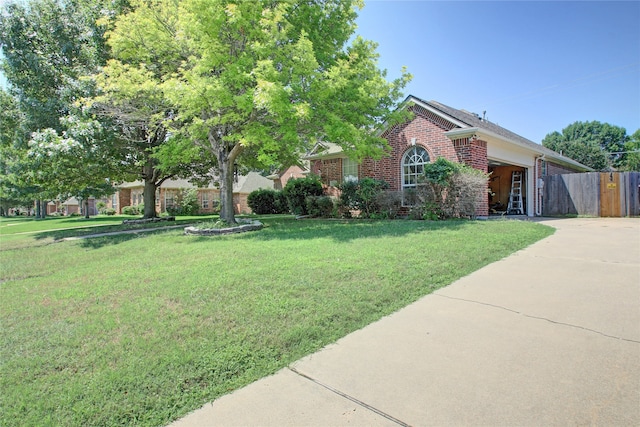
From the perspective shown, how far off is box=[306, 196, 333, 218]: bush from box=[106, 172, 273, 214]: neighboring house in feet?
52.4

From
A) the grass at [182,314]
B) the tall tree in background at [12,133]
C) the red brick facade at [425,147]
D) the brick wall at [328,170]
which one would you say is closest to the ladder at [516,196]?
the red brick facade at [425,147]

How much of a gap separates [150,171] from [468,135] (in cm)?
1479

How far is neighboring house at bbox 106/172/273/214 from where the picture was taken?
108 feet

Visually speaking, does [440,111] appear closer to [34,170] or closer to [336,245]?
[336,245]

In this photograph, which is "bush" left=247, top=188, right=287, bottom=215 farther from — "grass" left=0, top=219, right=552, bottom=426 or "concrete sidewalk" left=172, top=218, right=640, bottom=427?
"concrete sidewalk" left=172, top=218, right=640, bottom=427

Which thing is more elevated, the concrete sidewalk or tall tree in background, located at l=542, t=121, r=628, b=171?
tall tree in background, located at l=542, t=121, r=628, b=171

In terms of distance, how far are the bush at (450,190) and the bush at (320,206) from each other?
15.4 ft

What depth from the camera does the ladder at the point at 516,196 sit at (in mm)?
17422

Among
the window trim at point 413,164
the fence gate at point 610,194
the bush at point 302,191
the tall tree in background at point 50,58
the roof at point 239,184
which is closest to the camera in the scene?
the tall tree in background at point 50,58

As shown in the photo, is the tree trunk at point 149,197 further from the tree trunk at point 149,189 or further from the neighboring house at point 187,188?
the neighboring house at point 187,188

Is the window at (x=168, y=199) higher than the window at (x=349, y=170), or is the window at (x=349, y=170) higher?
the window at (x=349, y=170)

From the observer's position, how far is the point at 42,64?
41.4 feet

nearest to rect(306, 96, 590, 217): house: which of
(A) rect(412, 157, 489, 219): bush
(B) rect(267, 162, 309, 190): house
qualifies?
(A) rect(412, 157, 489, 219): bush

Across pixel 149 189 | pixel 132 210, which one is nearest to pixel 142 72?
pixel 149 189
